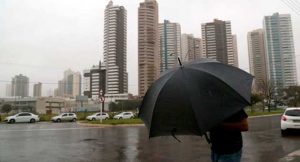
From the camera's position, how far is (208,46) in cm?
4144

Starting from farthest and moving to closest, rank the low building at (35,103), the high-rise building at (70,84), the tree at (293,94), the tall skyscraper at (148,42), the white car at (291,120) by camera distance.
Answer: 1. the low building at (35,103)
2. the high-rise building at (70,84)
3. the tree at (293,94)
4. the tall skyscraper at (148,42)
5. the white car at (291,120)

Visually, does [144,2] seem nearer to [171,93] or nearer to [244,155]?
[244,155]

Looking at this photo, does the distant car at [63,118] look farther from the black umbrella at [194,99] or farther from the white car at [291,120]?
the black umbrella at [194,99]

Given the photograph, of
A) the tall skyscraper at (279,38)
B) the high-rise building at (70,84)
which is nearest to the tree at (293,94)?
the tall skyscraper at (279,38)

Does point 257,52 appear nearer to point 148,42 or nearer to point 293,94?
point 148,42

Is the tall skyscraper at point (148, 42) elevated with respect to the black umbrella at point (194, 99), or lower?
elevated

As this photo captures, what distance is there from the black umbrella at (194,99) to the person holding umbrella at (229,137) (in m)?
0.21

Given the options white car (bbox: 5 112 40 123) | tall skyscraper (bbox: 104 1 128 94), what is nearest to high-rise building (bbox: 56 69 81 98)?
tall skyscraper (bbox: 104 1 128 94)

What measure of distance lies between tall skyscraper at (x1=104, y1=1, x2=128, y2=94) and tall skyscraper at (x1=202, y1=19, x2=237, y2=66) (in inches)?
757

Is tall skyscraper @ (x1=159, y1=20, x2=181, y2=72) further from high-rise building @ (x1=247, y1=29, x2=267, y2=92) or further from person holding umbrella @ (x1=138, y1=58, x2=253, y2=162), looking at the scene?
person holding umbrella @ (x1=138, y1=58, x2=253, y2=162)

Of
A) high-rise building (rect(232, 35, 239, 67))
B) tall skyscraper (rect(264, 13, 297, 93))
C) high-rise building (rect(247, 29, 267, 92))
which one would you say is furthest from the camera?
high-rise building (rect(232, 35, 239, 67))

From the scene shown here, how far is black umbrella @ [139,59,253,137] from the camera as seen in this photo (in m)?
3.64

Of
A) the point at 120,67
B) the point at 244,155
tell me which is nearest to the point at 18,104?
the point at 120,67

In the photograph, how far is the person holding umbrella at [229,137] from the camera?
3.89 m
